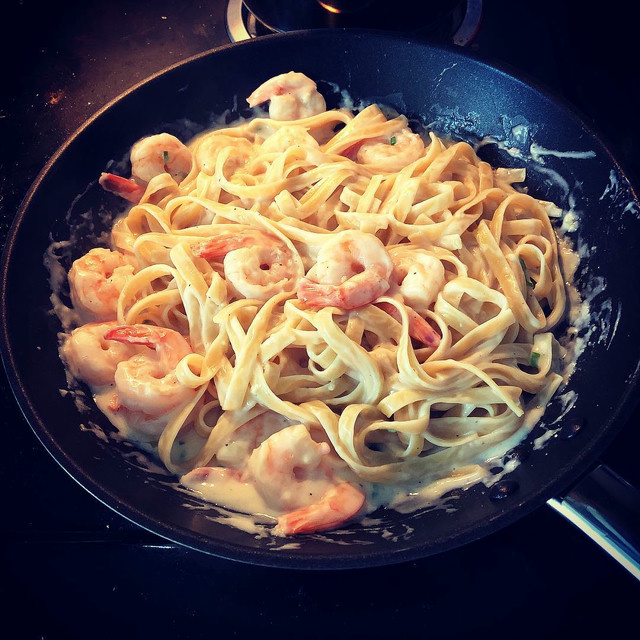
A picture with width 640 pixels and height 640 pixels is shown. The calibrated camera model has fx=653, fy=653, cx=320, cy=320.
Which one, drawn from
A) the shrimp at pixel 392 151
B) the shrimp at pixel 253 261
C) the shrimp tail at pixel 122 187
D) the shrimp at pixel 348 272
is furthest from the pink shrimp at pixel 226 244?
the shrimp at pixel 392 151

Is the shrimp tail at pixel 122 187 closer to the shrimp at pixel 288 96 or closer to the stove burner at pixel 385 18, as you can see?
the shrimp at pixel 288 96

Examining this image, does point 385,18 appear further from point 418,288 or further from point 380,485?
point 380,485

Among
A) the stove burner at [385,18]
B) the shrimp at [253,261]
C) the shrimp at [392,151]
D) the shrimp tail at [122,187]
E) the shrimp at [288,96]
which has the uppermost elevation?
the stove burner at [385,18]

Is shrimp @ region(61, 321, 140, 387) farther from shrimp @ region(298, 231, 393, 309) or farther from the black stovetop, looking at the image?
shrimp @ region(298, 231, 393, 309)

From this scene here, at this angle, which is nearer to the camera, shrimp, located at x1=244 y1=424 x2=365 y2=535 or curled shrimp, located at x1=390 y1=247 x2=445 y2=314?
shrimp, located at x1=244 y1=424 x2=365 y2=535

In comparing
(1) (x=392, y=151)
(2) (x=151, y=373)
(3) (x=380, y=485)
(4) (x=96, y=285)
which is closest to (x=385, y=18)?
(1) (x=392, y=151)

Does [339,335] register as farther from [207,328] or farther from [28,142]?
[28,142]

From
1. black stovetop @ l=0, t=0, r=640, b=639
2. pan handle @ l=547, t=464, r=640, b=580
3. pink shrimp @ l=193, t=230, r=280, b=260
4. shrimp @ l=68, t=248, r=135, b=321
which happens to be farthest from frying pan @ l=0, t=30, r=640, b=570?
pink shrimp @ l=193, t=230, r=280, b=260

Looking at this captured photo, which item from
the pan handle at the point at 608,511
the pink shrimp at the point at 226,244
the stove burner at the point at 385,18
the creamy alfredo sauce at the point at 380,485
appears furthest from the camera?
the stove burner at the point at 385,18
